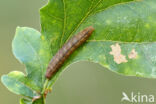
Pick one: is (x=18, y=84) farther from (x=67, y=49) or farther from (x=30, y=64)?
(x=67, y=49)

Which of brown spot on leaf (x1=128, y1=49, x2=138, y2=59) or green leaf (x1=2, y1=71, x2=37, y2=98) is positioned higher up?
brown spot on leaf (x1=128, y1=49, x2=138, y2=59)

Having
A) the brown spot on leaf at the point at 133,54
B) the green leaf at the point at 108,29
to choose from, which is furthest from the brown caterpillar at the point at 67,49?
the brown spot on leaf at the point at 133,54

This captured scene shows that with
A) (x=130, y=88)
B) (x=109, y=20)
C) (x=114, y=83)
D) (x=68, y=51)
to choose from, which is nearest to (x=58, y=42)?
(x=68, y=51)

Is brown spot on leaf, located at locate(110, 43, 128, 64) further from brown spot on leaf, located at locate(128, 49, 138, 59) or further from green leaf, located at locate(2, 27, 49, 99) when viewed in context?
green leaf, located at locate(2, 27, 49, 99)

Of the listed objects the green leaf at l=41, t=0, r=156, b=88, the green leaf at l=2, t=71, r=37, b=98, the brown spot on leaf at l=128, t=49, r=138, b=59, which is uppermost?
the green leaf at l=41, t=0, r=156, b=88

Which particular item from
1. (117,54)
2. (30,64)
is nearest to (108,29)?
(117,54)

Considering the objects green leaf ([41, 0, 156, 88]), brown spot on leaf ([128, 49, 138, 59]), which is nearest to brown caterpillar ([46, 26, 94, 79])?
green leaf ([41, 0, 156, 88])

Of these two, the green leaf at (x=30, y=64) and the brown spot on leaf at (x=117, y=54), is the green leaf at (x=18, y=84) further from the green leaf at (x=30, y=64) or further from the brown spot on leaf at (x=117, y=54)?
the brown spot on leaf at (x=117, y=54)
